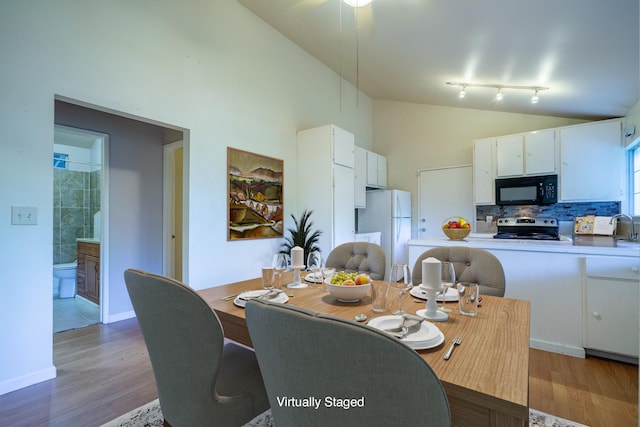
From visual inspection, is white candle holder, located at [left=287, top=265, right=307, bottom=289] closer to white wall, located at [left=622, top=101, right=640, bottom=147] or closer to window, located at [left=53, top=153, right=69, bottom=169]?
white wall, located at [left=622, top=101, right=640, bottom=147]

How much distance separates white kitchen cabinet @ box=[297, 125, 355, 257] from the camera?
12.3 ft

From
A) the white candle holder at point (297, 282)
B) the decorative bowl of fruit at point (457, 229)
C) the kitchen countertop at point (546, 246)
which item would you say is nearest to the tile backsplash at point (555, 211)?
the kitchen countertop at point (546, 246)

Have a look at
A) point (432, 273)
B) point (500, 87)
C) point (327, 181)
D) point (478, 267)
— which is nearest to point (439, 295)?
point (432, 273)

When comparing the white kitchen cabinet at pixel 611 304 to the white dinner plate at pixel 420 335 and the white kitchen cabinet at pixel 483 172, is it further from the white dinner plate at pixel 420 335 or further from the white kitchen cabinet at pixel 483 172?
the white kitchen cabinet at pixel 483 172

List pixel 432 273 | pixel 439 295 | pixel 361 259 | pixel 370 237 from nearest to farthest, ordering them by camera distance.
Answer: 1. pixel 432 273
2. pixel 439 295
3. pixel 361 259
4. pixel 370 237

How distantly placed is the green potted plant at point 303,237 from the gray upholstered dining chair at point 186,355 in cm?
255

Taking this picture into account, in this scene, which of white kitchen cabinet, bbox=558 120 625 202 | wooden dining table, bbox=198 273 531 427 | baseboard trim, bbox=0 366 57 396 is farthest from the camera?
white kitchen cabinet, bbox=558 120 625 202

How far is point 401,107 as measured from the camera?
5.57m

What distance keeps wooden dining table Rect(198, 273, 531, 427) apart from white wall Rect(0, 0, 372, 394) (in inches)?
60.6

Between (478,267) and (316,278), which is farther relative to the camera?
(316,278)

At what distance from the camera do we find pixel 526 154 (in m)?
4.03

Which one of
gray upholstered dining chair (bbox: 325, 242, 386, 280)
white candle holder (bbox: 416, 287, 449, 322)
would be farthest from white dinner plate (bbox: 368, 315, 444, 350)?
gray upholstered dining chair (bbox: 325, 242, 386, 280)

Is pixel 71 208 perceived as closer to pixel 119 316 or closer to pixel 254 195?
pixel 119 316

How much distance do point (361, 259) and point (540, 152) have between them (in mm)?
3440
